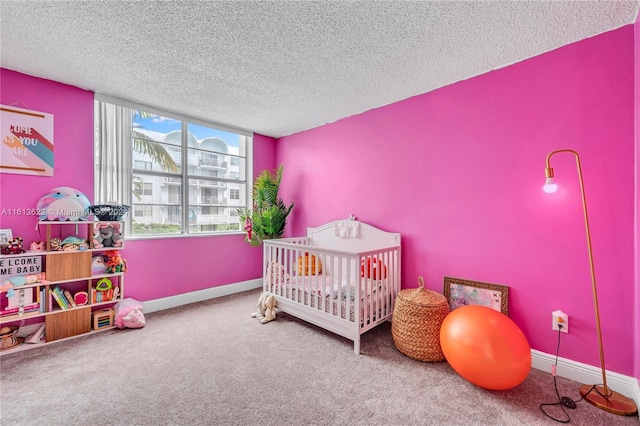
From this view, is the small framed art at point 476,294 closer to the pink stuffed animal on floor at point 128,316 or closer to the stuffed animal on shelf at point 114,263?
the pink stuffed animal on floor at point 128,316

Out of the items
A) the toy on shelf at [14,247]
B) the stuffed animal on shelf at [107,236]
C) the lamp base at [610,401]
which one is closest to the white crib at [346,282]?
the lamp base at [610,401]

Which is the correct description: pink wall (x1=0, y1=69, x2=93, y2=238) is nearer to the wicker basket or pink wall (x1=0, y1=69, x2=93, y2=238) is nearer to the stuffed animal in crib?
the stuffed animal in crib

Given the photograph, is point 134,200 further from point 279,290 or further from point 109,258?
point 279,290

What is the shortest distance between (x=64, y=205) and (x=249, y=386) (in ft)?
7.58

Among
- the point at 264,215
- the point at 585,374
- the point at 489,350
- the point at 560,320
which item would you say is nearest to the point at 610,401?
the point at 585,374

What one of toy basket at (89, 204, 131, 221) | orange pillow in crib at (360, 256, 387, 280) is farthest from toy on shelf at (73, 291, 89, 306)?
orange pillow in crib at (360, 256, 387, 280)

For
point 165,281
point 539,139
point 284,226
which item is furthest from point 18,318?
point 539,139

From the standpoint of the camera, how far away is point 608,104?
1679 millimetres

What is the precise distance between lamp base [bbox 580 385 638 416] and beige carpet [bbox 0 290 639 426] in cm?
5

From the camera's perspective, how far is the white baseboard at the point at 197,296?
2.95m

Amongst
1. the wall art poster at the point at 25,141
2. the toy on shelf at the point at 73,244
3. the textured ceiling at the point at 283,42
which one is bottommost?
the toy on shelf at the point at 73,244

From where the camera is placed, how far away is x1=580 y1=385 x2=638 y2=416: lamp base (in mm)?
1450

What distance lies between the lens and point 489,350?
5.08ft

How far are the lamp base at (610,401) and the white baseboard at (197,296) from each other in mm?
3533
